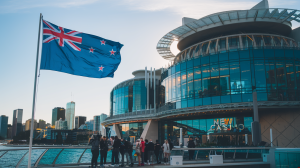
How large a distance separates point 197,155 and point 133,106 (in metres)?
45.4

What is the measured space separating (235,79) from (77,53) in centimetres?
2763

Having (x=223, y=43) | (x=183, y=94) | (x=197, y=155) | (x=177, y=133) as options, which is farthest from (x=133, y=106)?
(x=197, y=155)

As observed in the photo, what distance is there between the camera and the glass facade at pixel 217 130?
37062mm

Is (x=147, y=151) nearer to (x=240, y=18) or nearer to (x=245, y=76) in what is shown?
(x=245, y=76)

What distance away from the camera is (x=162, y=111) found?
144ft

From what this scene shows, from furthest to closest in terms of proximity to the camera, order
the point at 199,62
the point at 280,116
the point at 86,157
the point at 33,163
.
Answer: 1. the point at 199,62
2. the point at 280,116
3. the point at 86,157
4. the point at 33,163

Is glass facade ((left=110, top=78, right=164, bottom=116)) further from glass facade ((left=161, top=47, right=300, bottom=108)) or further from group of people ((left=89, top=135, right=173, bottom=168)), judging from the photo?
group of people ((left=89, top=135, right=173, bottom=168))

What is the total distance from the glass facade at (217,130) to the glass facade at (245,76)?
15.5 feet

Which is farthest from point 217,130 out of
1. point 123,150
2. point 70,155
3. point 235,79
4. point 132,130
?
point 70,155

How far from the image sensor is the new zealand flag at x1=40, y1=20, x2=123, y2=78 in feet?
41.1

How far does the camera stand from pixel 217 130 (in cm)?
3975

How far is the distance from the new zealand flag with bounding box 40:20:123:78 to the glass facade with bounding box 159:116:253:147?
2382cm

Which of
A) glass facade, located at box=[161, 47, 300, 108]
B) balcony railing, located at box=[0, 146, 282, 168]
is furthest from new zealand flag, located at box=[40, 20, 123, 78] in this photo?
glass facade, located at box=[161, 47, 300, 108]

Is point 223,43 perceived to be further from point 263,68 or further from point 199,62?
point 263,68
